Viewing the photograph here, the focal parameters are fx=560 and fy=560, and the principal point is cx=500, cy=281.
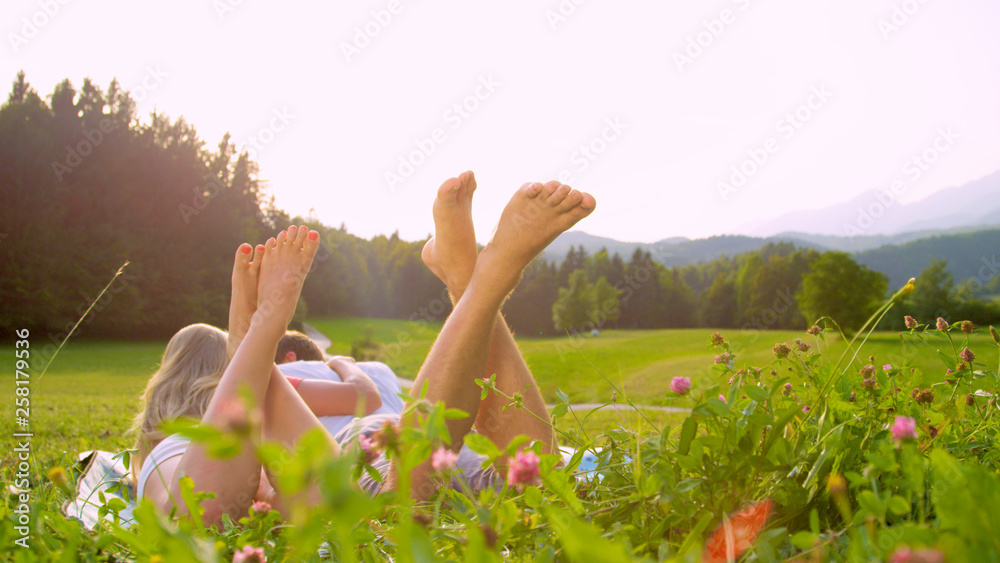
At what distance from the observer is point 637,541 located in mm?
522

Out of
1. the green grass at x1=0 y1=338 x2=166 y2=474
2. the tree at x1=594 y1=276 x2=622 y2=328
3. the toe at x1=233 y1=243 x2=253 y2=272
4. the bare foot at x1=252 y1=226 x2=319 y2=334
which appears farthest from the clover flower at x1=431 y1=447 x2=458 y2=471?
the tree at x1=594 y1=276 x2=622 y2=328

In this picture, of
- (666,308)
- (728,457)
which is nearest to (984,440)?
(728,457)

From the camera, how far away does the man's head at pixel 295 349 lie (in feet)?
10.7

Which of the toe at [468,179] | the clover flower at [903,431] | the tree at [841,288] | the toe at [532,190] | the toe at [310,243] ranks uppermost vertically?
the toe at [468,179]

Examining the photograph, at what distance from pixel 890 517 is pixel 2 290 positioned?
1781 cm

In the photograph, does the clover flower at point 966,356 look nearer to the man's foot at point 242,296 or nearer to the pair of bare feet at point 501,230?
the pair of bare feet at point 501,230

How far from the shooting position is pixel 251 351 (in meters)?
1.62

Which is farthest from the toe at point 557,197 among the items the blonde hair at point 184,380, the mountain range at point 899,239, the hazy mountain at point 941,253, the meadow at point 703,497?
the hazy mountain at point 941,253

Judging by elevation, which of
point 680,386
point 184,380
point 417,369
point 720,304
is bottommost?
point 720,304

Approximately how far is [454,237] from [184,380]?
124cm

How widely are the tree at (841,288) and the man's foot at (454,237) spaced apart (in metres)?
17.7

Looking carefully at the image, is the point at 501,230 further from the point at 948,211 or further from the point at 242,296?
the point at 948,211

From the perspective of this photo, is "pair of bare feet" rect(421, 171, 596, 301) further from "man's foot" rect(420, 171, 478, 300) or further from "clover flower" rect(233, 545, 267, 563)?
"clover flower" rect(233, 545, 267, 563)

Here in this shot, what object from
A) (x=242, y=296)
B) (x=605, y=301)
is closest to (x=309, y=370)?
(x=242, y=296)
